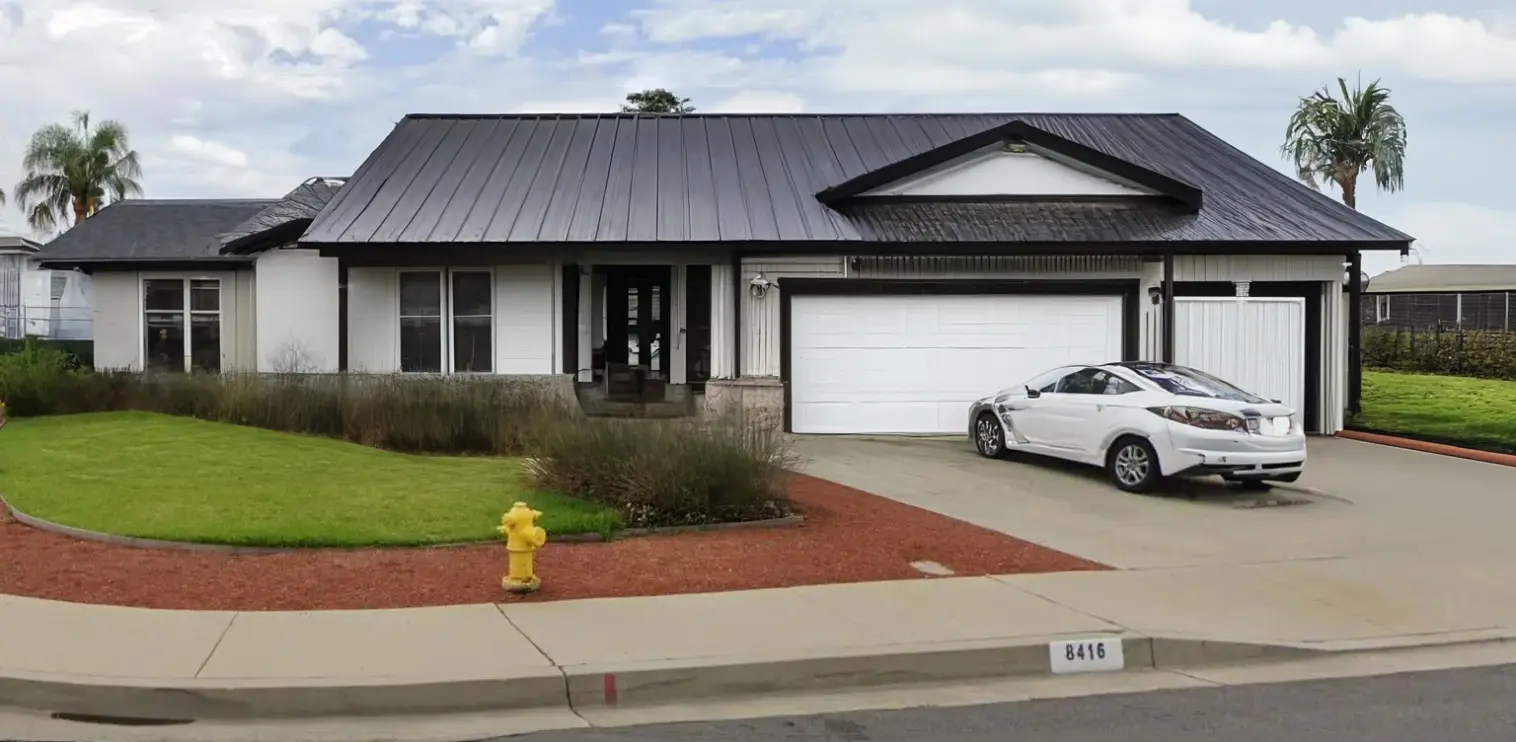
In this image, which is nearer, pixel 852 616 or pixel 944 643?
pixel 944 643

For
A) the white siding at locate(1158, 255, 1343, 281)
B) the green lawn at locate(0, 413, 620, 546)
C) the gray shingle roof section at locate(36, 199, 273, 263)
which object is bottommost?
the green lawn at locate(0, 413, 620, 546)

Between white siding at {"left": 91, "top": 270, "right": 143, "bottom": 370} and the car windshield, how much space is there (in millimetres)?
16785

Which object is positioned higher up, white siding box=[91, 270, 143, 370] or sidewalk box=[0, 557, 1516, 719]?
white siding box=[91, 270, 143, 370]

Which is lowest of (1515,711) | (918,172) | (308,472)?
(1515,711)

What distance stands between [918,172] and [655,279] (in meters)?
4.71

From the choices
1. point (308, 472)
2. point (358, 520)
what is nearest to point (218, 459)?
point (308, 472)

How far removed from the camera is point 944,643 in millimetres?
7324

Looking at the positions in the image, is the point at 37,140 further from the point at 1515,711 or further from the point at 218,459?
the point at 1515,711

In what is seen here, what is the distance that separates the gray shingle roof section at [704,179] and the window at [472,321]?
0.99 meters

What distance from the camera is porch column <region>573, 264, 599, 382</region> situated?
19703 millimetres

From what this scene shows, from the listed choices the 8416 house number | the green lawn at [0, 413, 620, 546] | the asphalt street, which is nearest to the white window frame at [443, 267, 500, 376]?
the green lawn at [0, 413, 620, 546]

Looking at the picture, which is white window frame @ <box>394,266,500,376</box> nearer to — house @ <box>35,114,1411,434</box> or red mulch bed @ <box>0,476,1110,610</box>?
house @ <box>35,114,1411,434</box>

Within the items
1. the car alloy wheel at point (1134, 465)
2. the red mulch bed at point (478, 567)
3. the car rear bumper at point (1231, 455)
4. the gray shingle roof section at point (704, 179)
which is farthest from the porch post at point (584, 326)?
the car rear bumper at point (1231, 455)

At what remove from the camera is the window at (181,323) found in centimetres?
2161
